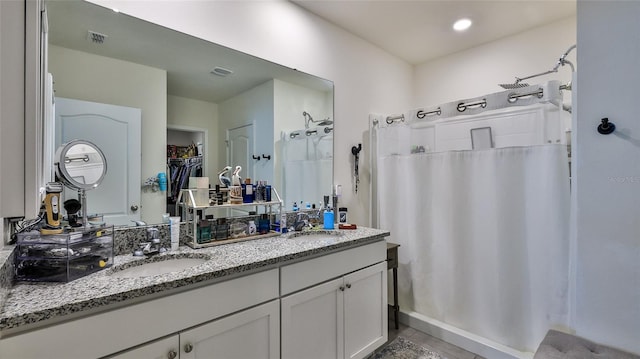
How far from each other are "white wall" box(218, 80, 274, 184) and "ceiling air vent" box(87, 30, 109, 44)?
0.65 m

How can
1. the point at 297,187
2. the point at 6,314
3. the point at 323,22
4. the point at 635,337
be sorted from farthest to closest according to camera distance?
the point at 323,22
the point at 297,187
the point at 635,337
the point at 6,314

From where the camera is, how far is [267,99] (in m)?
2.11

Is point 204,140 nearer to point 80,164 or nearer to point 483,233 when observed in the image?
point 80,164

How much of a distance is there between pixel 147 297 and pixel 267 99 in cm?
151

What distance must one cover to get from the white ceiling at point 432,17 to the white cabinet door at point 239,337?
2.20 metres

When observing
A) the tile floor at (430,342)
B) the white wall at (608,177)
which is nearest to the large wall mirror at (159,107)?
the tile floor at (430,342)

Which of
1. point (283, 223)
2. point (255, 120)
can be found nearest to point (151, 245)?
point (283, 223)

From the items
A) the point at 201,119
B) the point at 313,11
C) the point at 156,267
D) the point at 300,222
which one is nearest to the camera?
the point at 156,267

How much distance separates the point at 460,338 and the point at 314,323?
1262 mm

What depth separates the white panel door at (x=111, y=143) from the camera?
1364mm

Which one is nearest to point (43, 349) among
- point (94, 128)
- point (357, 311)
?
point (94, 128)

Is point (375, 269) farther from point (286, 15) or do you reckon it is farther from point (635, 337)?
point (286, 15)

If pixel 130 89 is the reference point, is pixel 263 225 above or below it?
below

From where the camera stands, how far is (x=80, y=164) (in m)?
1.38
